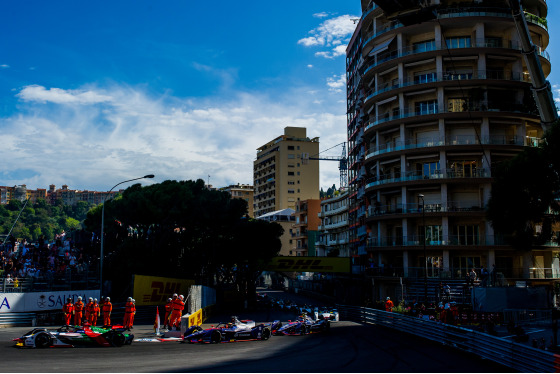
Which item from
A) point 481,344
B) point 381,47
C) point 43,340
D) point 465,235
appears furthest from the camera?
point 381,47

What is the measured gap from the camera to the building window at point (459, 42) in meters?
50.1

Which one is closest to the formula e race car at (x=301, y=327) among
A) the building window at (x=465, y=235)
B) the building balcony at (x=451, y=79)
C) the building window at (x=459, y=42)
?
the building window at (x=465, y=235)

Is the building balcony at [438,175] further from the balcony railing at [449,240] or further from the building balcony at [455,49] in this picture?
the building balcony at [455,49]

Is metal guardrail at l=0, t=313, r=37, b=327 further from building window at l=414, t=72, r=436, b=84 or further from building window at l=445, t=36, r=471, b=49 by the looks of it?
building window at l=445, t=36, r=471, b=49

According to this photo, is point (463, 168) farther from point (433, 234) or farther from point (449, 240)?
point (449, 240)

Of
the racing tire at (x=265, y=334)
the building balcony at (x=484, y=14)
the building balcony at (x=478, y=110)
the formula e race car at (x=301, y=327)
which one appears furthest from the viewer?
the building balcony at (x=484, y=14)

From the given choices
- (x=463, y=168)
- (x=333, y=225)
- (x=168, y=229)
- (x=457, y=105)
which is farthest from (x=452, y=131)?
(x=333, y=225)

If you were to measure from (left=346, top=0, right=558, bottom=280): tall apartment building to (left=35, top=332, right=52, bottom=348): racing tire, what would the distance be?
115 ft

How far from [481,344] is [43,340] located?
52.2 feet

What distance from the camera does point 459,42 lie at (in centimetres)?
5038

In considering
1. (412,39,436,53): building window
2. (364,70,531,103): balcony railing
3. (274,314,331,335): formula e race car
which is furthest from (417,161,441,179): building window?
(274,314,331,335): formula e race car

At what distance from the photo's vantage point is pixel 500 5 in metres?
49.9

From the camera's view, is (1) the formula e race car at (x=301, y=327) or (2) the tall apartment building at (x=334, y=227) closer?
(1) the formula e race car at (x=301, y=327)

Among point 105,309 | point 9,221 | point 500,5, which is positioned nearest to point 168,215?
point 105,309
